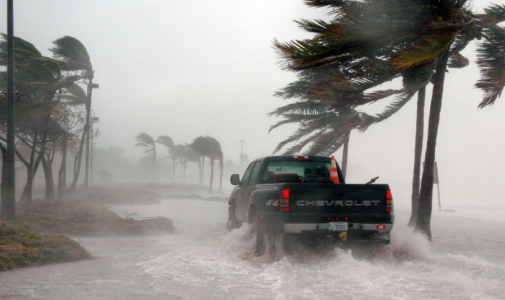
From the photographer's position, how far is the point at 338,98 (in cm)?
1113

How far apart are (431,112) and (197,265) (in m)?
7.03

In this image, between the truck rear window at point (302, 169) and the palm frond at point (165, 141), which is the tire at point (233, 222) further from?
the palm frond at point (165, 141)

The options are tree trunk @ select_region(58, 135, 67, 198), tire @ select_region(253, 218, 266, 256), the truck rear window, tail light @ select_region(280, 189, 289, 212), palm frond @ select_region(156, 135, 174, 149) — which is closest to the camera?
tail light @ select_region(280, 189, 289, 212)

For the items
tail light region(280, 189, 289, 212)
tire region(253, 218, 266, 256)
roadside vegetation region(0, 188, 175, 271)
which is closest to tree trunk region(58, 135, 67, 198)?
roadside vegetation region(0, 188, 175, 271)

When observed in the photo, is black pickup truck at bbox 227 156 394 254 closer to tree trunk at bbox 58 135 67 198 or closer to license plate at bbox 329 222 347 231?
license plate at bbox 329 222 347 231

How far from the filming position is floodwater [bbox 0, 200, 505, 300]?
5.81m

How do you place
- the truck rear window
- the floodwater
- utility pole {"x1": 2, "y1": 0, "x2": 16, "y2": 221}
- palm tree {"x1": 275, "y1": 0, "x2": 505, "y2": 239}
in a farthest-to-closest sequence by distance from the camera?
utility pole {"x1": 2, "y1": 0, "x2": 16, "y2": 221} < the truck rear window < palm tree {"x1": 275, "y1": 0, "x2": 505, "y2": 239} < the floodwater

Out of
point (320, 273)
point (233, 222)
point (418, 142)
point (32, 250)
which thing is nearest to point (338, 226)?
point (320, 273)

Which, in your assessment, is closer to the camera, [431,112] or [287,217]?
[287,217]

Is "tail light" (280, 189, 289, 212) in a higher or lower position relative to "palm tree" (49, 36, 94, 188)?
lower

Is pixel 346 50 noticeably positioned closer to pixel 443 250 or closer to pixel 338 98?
pixel 338 98

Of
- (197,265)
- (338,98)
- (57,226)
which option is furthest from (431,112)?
(57,226)

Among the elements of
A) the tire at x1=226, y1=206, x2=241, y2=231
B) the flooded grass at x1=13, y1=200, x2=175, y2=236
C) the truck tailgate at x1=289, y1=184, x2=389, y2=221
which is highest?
the truck tailgate at x1=289, y1=184, x2=389, y2=221

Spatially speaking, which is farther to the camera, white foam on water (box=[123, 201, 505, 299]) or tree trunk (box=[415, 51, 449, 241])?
tree trunk (box=[415, 51, 449, 241])
